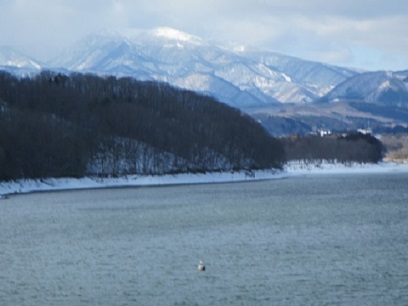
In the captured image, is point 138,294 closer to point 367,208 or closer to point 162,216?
point 162,216

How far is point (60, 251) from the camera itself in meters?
49.5

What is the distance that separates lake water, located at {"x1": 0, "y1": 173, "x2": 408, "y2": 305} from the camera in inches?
1403

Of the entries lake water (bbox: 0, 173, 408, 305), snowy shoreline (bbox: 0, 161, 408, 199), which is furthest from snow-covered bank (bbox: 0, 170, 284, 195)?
lake water (bbox: 0, 173, 408, 305)

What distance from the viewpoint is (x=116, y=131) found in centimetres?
15388

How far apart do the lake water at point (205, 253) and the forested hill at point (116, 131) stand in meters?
45.1

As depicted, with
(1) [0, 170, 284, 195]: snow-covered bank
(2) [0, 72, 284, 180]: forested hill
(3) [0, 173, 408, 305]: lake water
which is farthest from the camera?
(2) [0, 72, 284, 180]: forested hill

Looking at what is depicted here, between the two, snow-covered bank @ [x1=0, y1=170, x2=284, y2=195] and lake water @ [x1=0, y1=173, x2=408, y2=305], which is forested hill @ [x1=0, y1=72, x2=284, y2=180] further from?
lake water @ [x1=0, y1=173, x2=408, y2=305]

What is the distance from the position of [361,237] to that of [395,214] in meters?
18.1

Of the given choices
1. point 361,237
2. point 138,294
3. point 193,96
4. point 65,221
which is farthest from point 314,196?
point 193,96

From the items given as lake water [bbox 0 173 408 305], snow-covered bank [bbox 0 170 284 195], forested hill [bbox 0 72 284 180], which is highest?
forested hill [bbox 0 72 284 180]

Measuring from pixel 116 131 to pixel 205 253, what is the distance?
10780 centimetres

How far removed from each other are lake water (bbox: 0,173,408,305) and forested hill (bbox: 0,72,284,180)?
45144mm

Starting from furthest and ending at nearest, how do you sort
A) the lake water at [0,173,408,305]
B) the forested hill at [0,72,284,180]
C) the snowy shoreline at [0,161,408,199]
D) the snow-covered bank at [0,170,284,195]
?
the forested hill at [0,72,284,180]
the snow-covered bank at [0,170,284,195]
the snowy shoreline at [0,161,408,199]
the lake water at [0,173,408,305]

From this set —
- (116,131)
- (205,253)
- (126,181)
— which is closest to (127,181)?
(126,181)
